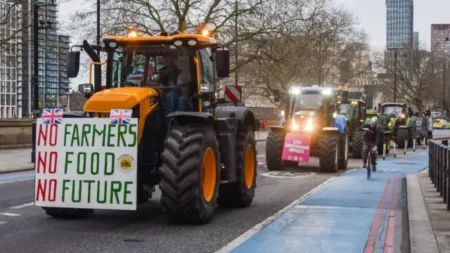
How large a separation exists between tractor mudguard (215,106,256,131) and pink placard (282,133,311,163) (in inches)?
341

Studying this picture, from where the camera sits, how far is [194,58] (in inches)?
451

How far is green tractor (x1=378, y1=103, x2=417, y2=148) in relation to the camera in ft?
128

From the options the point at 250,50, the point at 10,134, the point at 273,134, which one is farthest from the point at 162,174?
the point at 250,50

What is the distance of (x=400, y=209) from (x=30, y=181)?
32.2 ft

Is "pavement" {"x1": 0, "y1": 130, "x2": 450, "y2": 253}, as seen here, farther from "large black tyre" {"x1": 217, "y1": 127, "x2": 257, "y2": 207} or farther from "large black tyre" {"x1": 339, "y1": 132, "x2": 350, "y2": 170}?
"large black tyre" {"x1": 339, "y1": 132, "x2": 350, "y2": 170}

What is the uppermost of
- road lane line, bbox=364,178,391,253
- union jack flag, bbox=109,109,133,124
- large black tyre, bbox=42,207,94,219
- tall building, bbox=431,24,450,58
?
tall building, bbox=431,24,450,58

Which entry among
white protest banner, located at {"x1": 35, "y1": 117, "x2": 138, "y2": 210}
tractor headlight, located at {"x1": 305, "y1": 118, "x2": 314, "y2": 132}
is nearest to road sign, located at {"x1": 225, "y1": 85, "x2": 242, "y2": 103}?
tractor headlight, located at {"x1": 305, "y1": 118, "x2": 314, "y2": 132}

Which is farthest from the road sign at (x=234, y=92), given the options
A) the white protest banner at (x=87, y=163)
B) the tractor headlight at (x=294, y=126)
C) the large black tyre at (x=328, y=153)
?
the white protest banner at (x=87, y=163)

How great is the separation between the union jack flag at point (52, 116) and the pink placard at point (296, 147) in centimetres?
1244

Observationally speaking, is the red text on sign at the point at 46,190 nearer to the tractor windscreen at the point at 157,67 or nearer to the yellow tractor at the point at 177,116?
the yellow tractor at the point at 177,116

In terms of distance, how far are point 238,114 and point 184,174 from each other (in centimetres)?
320

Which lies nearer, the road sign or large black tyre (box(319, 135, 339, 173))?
the road sign

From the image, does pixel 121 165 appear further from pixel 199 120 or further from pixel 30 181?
pixel 30 181

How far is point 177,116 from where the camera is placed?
10.1m
